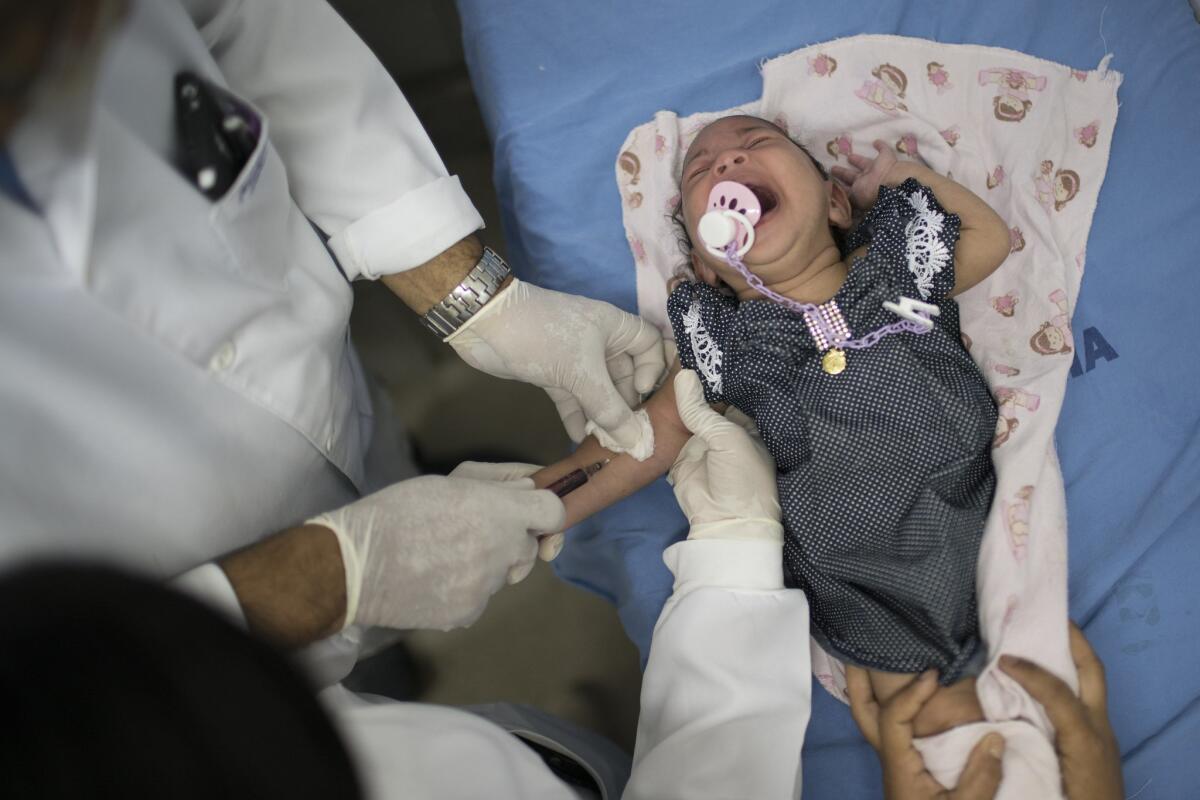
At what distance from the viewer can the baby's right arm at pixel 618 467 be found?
1.41 m

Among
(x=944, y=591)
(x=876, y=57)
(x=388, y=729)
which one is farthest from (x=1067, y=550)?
(x=388, y=729)

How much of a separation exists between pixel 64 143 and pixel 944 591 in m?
1.29

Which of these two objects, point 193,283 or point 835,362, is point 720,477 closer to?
point 835,362

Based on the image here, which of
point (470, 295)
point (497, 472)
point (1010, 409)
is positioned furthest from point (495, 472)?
point (1010, 409)

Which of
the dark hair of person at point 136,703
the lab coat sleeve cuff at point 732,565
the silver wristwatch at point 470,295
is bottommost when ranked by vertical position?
the lab coat sleeve cuff at point 732,565

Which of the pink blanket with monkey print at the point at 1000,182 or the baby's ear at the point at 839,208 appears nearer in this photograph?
the pink blanket with monkey print at the point at 1000,182

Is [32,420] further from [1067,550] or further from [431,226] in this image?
[1067,550]

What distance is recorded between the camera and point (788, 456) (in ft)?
4.66

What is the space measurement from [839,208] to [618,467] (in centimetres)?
68

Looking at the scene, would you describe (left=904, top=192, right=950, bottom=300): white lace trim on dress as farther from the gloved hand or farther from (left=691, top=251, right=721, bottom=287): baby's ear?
the gloved hand

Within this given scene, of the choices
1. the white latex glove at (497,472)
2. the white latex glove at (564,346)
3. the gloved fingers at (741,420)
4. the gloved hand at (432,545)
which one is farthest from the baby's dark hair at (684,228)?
the gloved hand at (432,545)

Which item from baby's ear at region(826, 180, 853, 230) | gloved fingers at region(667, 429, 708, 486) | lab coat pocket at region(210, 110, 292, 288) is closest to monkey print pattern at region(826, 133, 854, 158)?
baby's ear at region(826, 180, 853, 230)

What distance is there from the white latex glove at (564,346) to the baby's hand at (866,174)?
518mm

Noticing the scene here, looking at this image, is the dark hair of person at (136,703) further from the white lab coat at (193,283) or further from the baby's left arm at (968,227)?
the baby's left arm at (968,227)
